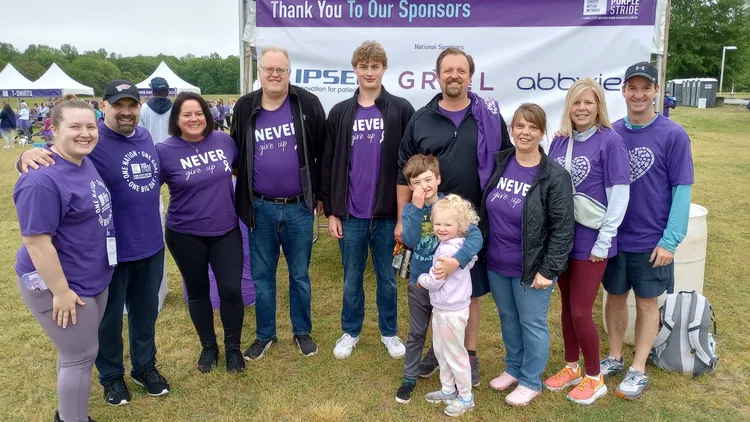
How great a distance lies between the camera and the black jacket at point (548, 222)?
264 cm

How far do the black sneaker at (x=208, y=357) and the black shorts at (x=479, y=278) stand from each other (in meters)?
1.79

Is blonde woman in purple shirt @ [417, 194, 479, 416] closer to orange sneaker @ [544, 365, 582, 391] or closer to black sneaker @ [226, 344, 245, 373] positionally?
orange sneaker @ [544, 365, 582, 391]

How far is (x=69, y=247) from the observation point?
2373 mm

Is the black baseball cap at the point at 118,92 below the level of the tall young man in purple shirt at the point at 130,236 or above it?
above

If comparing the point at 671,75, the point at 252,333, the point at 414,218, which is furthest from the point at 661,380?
the point at 671,75

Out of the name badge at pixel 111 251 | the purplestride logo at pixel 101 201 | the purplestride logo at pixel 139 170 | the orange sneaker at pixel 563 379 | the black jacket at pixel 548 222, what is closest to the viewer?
the purplestride logo at pixel 101 201

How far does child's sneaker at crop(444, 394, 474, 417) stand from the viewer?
2.90 metres

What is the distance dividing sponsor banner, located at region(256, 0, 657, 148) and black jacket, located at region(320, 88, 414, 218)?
174 cm

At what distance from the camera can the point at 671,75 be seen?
44.8m

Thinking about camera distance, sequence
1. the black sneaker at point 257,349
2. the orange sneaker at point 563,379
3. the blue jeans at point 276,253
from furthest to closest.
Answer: the black sneaker at point 257,349
the blue jeans at point 276,253
the orange sneaker at point 563,379

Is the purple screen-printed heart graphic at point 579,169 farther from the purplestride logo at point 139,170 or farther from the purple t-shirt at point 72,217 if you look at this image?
the purple t-shirt at point 72,217

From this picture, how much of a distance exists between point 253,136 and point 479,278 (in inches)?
65.1

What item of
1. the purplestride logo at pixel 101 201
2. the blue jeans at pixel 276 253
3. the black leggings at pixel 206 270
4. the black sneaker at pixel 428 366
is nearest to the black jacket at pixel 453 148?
the blue jeans at pixel 276 253

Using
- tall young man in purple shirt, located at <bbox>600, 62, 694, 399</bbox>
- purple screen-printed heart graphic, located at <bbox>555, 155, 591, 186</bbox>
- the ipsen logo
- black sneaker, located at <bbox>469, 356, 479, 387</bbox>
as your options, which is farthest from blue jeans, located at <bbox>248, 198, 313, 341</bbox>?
the ipsen logo
